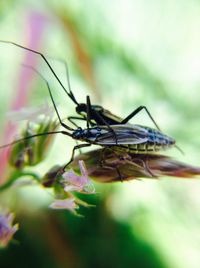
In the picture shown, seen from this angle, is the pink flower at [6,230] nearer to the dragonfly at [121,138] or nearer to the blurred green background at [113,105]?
the dragonfly at [121,138]

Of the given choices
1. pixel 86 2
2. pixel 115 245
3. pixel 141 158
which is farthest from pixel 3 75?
pixel 141 158

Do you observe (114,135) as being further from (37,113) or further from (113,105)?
(113,105)

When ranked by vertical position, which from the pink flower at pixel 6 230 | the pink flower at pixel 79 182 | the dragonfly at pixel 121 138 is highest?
the dragonfly at pixel 121 138

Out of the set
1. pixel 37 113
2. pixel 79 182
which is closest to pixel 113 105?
pixel 37 113

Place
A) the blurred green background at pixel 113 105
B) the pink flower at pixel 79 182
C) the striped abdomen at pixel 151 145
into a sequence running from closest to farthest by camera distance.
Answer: the pink flower at pixel 79 182
the striped abdomen at pixel 151 145
the blurred green background at pixel 113 105

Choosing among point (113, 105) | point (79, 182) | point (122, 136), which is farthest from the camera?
point (113, 105)

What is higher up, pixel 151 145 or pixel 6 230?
pixel 151 145

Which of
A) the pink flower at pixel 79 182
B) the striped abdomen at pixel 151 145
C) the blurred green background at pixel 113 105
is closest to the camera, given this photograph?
the pink flower at pixel 79 182

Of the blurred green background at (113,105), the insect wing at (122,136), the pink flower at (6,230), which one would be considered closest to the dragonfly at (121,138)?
the insect wing at (122,136)
